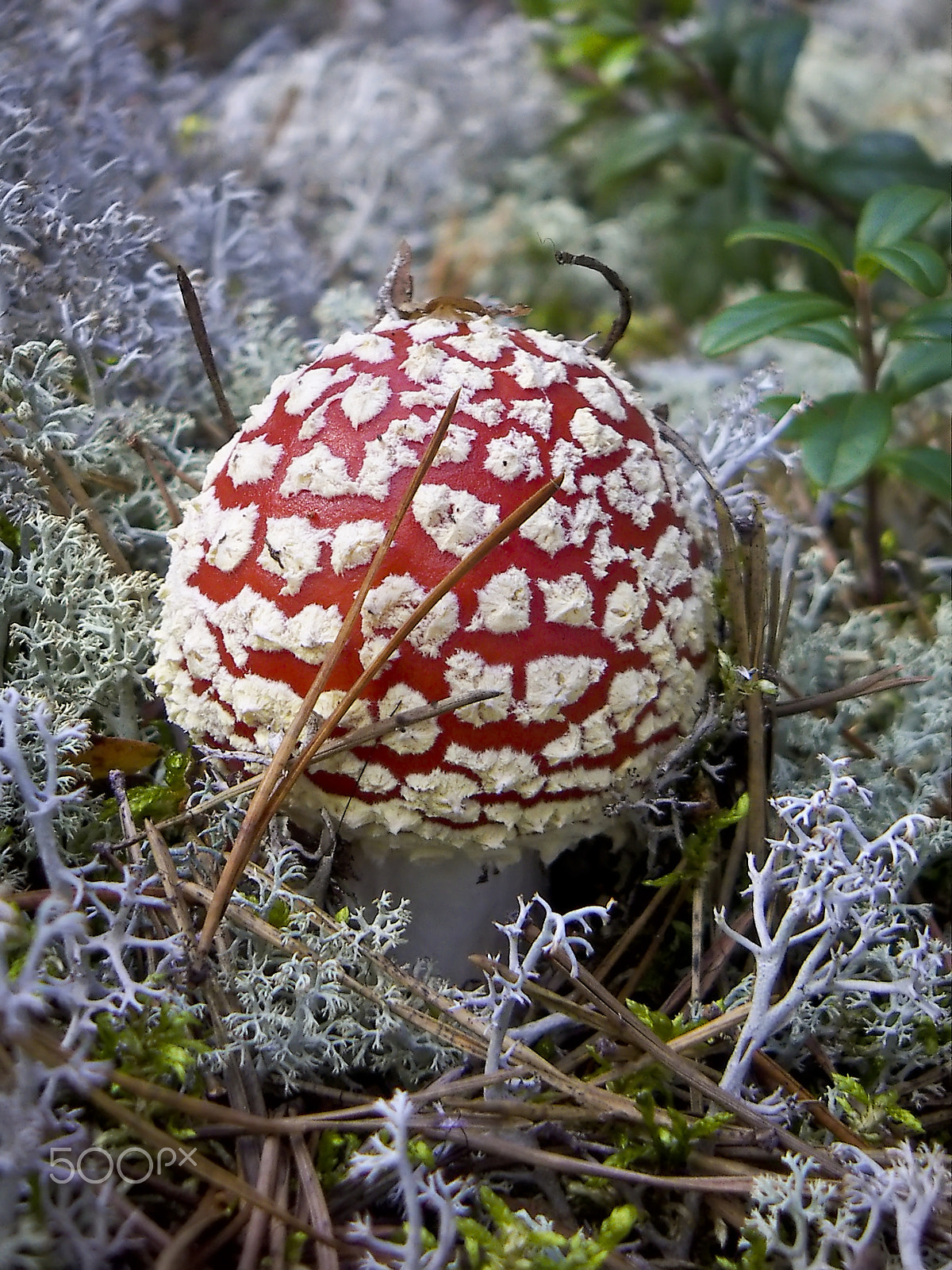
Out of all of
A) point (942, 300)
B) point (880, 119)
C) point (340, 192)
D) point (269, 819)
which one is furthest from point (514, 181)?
point (269, 819)

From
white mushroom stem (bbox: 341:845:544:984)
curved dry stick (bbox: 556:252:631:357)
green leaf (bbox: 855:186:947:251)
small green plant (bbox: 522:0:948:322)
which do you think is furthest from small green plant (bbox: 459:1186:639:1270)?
small green plant (bbox: 522:0:948:322)

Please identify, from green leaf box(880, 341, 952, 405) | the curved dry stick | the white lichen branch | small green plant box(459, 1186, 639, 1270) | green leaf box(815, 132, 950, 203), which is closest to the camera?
small green plant box(459, 1186, 639, 1270)

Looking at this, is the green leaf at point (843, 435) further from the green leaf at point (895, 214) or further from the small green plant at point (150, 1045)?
the small green plant at point (150, 1045)

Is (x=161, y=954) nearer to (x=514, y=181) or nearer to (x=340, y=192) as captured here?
(x=340, y=192)

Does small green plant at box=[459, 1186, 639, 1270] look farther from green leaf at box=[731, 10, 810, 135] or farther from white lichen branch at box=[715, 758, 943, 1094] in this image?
green leaf at box=[731, 10, 810, 135]

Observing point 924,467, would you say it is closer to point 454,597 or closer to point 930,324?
point 930,324

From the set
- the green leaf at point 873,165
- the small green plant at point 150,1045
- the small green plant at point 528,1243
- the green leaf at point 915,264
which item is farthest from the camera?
the green leaf at point 873,165

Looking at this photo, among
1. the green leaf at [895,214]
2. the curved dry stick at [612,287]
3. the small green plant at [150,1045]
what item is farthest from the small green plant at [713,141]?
the small green plant at [150,1045]
